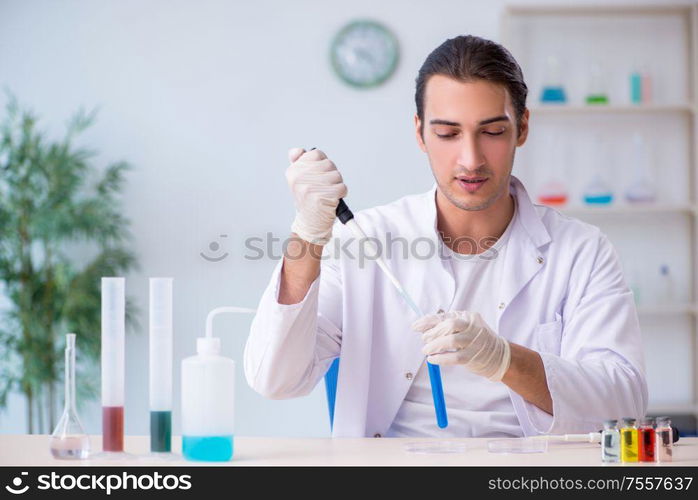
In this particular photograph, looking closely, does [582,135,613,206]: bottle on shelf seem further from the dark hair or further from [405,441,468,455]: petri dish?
[405,441,468,455]: petri dish

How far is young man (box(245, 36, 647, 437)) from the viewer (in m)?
1.59

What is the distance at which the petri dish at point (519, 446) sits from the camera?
132cm

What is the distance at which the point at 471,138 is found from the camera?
5.76 ft

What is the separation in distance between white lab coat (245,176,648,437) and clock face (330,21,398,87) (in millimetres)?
1924

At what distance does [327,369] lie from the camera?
1780 mm

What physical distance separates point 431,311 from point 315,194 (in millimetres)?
396

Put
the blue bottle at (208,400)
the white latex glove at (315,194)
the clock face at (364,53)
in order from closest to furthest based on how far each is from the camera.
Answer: the blue bottle at (208,400)
the white latex glove at (315,194)
the clock face at (364,53)

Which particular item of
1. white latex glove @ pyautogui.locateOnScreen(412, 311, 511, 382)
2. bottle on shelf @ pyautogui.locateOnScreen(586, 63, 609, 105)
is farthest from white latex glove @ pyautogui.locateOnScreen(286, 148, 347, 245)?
bottle on shelf @ pyautogui.locateOnScreen(586, 63, 609, 105)

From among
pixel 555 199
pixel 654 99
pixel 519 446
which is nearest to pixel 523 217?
pixel 519 446

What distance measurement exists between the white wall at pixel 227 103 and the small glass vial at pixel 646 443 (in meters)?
2.61

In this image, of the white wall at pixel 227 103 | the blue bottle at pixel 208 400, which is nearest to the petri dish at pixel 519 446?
the blue bottle at pixel 208 400

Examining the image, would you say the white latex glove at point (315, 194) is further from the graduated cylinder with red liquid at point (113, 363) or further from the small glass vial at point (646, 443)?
the small glass vial at point (646, 443)
